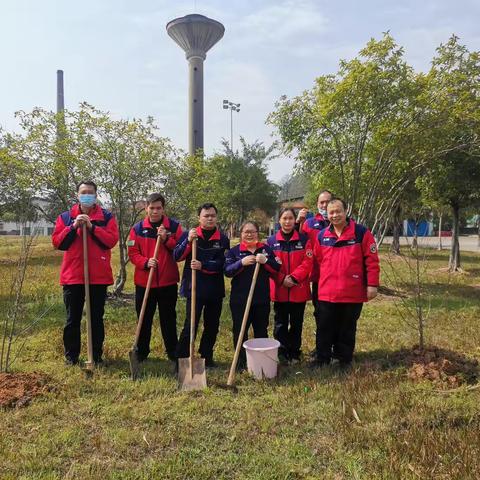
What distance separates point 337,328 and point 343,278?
0.67 meters

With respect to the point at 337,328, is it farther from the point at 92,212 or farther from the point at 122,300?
the point at 122,300

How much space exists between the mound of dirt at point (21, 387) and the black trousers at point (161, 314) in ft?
3.65

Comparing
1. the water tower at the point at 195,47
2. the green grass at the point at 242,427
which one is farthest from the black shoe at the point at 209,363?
the water tower at the point at 195,47

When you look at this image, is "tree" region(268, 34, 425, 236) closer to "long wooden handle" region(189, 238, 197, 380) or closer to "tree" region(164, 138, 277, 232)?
"long wooden handle" region(189, 238, 197, 380)

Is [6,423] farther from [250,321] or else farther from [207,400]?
[250,321]

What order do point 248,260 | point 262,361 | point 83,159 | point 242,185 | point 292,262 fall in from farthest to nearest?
point 242,185, point 83,159, point 292,262, point 248,260, point 262,361

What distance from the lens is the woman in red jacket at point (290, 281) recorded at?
4.84 m

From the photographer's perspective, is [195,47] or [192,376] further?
[195,47]

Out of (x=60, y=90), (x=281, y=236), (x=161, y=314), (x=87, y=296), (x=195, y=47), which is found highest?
(x=195, y=47)

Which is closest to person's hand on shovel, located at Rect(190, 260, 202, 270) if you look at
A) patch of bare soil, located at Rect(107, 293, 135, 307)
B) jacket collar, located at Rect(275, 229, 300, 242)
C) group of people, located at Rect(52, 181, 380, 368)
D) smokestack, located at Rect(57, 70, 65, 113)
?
group of people, located at Rect(52, 181, 380, 368)

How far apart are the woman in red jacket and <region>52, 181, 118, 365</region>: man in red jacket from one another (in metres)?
1.87

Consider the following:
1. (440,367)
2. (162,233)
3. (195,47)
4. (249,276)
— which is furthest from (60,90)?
(440,367)

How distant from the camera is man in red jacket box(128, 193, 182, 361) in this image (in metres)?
4.85

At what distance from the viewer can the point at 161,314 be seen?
5.02 metres
